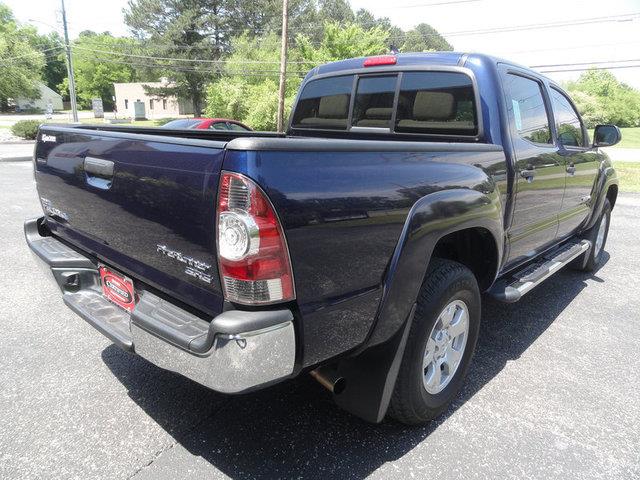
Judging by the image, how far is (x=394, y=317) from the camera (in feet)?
6.87

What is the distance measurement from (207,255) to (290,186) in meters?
0.41

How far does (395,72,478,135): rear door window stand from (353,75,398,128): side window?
0.10 m

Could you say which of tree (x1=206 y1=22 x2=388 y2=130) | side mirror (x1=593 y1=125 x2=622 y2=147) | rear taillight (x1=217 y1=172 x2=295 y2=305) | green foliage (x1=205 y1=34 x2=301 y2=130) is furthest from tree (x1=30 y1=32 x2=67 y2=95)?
rear taillight (x1=217 y1=172 x2=295 y2=305)

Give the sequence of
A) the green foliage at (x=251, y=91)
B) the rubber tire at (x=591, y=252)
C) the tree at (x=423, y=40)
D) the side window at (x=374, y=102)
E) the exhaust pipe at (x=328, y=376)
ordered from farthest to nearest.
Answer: the tree at (x=423, y=40) < the green foliage at (x=251, y=91) < the rubber tire at (x=591, y=252) < the side window at (x=374, y=102) < the exhaust pipe at (x=328, y=376)

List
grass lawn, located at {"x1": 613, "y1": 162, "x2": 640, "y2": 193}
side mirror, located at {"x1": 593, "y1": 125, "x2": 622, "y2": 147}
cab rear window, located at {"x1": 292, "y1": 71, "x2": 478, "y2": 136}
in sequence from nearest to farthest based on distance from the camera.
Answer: cab rear window, located at {"x1": 292, "y1": 71, "x2": 478, "y2": 136} → side mirror, located at {"x1": 593, "y1": 125, "x2": 622, "y2": 147} → grass lawn, located at {"x1": 613, "y1": 162, "x2": 640, "y2": 193}

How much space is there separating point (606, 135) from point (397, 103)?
8.44 feet

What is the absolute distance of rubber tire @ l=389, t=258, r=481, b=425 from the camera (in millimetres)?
2277

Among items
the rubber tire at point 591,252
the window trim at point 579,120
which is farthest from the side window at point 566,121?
the rubber tire at point 591,252

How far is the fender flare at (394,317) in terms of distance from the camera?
2.04m

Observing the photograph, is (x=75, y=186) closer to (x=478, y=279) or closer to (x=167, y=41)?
(x=478, y=279)

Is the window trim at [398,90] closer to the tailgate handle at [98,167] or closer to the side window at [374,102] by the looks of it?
the side window at [374,102]

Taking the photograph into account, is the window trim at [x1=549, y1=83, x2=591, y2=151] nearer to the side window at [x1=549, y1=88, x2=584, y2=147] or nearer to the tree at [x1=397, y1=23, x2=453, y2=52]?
the side window at [x1=549, y1=88, x2=584, y2=147]

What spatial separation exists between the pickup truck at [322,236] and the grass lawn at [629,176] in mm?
11201

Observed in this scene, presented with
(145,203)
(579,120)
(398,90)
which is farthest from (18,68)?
(145,203)
